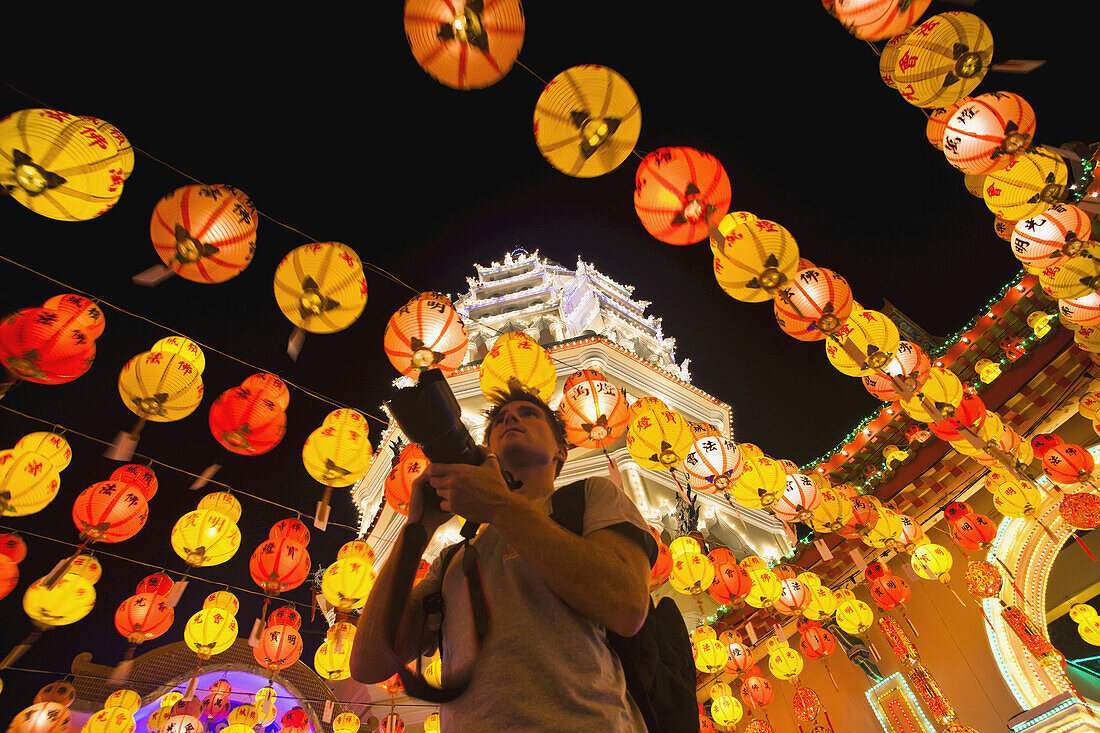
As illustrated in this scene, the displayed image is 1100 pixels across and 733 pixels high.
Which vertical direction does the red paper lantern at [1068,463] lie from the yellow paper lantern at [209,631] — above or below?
below

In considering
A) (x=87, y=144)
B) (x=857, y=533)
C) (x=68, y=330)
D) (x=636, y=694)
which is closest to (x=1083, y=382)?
(x=857, y=533)

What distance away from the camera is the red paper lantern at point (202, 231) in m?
4.53

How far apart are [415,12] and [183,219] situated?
2432 millimetres

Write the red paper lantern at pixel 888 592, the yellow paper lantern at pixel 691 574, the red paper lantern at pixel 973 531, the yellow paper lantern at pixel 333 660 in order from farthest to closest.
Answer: the red paper lantern at pixel 888 592 < the red paper lantern at pixel 973 531 < the yellow paper lantern at pixel 691 574 < the yellow paper lantern at pixel 333 660

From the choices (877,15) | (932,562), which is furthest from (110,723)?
(877,15)

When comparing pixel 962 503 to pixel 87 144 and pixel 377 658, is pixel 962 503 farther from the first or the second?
pixel 87 144

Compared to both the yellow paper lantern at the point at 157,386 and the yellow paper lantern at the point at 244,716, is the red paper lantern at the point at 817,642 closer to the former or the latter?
the yellow paper lantern at the point at 157,386

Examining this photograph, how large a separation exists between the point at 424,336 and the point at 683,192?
2.76 m

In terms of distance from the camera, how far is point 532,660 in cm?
140

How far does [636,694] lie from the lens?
1.56m

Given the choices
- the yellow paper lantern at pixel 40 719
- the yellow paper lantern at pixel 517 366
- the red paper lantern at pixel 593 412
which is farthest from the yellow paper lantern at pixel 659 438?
the yellow paper lantern at pixel 40 719

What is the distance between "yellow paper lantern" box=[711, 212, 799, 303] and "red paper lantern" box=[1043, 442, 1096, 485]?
4685 mm

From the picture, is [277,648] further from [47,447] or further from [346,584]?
[47,447]

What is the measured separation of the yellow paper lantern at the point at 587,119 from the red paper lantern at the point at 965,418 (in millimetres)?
5253
